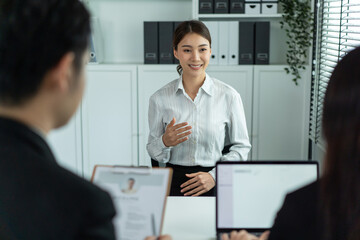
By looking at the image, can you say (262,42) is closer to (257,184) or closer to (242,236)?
(257,184)

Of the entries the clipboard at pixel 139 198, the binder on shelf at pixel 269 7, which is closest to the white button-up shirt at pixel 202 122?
the clipboard at pixel 139 198

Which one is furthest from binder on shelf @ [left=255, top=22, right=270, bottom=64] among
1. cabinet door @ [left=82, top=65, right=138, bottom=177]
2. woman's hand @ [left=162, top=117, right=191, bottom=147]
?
woman's hand @ [left=162, top=117, right=191, bottom=147]

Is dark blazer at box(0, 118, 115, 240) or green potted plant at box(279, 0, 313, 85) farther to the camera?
green potted plant at box(279, 0, 313, 85)

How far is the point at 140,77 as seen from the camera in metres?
3.47

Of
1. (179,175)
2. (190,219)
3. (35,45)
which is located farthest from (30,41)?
(179,175)

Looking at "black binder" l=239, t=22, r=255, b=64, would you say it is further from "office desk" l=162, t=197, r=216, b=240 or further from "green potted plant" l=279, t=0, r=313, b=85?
"office desk" l=162, t=197, r=216, b=240

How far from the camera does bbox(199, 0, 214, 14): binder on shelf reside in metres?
3.34

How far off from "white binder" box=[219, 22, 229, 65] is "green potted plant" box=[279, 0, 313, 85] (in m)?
0.43

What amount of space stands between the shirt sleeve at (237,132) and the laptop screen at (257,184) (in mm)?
801

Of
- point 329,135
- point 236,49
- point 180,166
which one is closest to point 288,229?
point 329,135

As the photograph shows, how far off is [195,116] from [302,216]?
1475mm

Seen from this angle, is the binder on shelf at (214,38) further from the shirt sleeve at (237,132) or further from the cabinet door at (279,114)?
the shirt sleeve at (237,132)

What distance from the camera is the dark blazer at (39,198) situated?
676 mm

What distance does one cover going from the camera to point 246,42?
3348 millimetres
